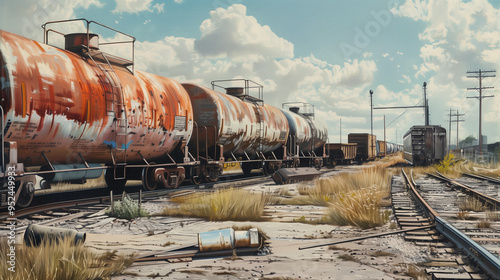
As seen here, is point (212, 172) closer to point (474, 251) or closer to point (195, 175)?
point (195, 175)

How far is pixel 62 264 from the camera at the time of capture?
15.3 feet

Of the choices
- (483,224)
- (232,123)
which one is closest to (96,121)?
(232,123)

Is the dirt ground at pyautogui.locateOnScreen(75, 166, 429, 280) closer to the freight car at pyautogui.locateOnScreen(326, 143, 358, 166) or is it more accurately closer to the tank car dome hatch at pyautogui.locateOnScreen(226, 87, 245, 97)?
the tank car dome hatch at pyautogui.locateOnScreen(226, 87, 245, 97)

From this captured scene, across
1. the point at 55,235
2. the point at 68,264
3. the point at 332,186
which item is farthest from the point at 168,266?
the point at 332,186

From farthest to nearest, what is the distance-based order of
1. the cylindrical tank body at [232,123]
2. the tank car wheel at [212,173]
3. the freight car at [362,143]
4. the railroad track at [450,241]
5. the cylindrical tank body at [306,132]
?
the freight car at [362,143] < the cylindrical tank body at [306,132] < the tank car wheel at [212,173] < the cylindrical tank body at [232,123] < the railroad track at [450,241]

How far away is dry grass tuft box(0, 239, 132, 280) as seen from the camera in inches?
172

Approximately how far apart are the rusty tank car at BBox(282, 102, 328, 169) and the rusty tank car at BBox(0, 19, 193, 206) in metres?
11.6

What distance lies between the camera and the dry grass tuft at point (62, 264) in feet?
14.3

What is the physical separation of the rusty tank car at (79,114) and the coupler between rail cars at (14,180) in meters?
0.02

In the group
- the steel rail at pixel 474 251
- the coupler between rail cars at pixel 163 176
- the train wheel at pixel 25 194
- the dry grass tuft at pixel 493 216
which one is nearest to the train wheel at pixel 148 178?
the coupler between rail cars at pixel 163 176

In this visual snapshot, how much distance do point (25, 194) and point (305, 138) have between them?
62.9 ft

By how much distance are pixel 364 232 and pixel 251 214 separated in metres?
2.48

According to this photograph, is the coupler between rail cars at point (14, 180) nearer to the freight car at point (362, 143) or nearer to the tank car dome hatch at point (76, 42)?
the tank car dome hatch at point (76, 42)

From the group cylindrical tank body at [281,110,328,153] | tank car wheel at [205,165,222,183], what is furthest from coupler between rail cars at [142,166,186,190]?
cylindrical tank body at [281,110,328,153]
